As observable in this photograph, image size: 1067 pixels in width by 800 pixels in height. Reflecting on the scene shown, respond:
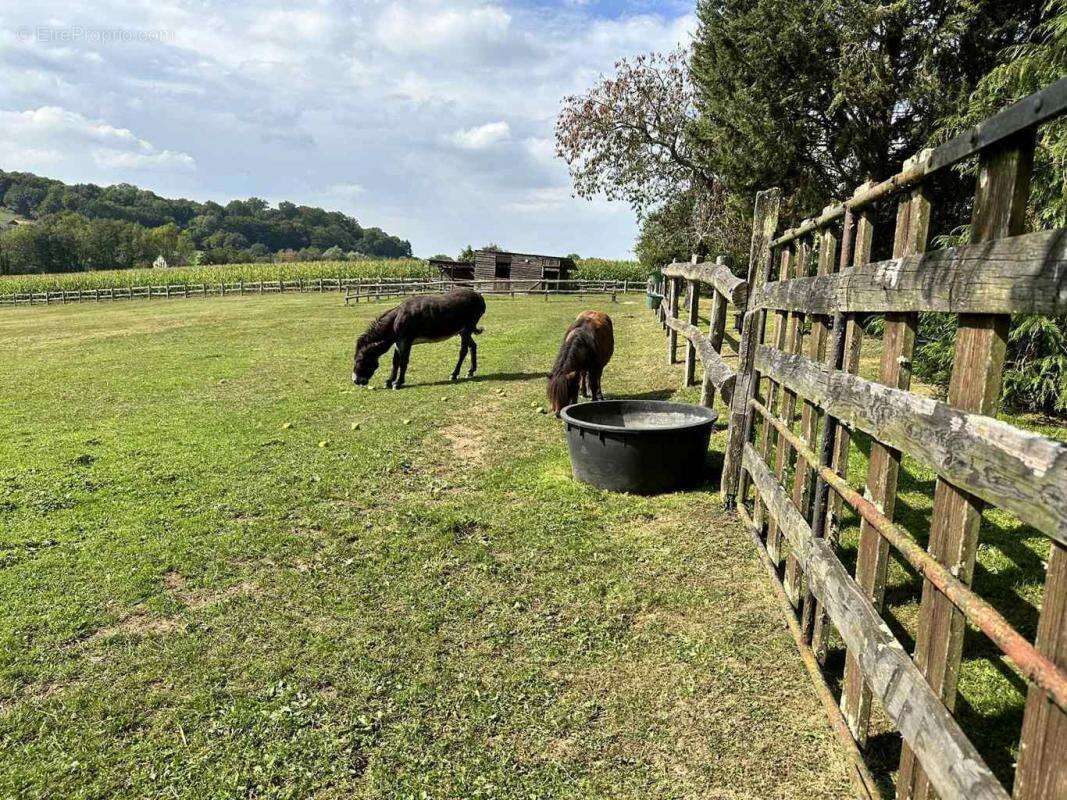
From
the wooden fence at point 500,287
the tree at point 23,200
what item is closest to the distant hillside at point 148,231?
the tree at point 23,200

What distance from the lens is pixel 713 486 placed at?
589cm

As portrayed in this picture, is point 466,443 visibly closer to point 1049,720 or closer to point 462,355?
point 462,355

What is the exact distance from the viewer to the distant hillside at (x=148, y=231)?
306 ft

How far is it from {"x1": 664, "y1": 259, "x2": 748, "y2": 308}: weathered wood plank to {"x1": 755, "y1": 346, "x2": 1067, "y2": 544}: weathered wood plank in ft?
9.36

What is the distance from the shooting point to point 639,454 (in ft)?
18.1

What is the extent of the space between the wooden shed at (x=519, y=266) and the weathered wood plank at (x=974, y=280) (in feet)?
142

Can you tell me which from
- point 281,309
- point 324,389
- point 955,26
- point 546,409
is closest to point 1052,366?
point 546,409

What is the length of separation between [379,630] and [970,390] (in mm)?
3210

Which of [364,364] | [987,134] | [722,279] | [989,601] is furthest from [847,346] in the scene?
[364,364]

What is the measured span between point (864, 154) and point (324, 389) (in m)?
13.6

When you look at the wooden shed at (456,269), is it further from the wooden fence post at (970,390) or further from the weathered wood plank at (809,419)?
the wooden fence post at (970,390)

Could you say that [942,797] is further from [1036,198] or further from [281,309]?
[281,309]

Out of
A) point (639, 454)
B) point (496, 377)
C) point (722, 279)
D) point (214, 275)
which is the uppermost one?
point (214, 275)

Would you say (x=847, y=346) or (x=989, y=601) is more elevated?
(x=847, y=346)
